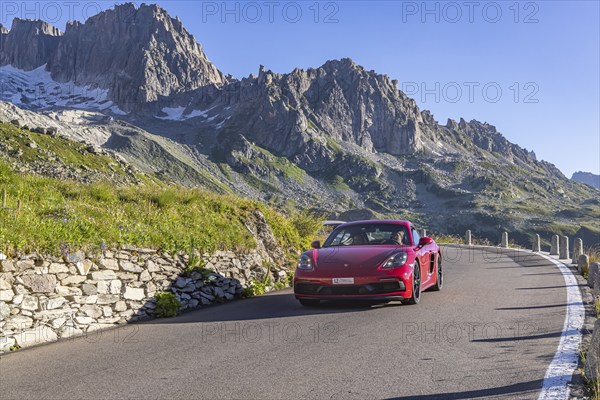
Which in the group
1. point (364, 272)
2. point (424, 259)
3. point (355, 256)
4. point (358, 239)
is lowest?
point (364, 272)

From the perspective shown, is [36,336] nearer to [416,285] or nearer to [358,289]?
[358,289]

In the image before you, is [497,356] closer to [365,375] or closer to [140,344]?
[365,375]

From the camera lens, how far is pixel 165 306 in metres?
8.67

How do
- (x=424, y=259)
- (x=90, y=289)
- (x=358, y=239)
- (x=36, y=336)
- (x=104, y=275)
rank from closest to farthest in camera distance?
(x=36, y=336) → (x=90, y=289) → (x=104, y=275) → (x=424, y=259) → (x=358, y=239)

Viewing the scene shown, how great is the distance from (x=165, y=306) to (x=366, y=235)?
410cm

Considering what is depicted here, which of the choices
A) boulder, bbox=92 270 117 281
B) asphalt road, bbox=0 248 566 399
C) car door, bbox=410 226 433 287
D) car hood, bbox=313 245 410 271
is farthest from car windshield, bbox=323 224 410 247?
boulder, bbox=92 270 117 281

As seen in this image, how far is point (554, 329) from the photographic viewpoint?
7.07 metres

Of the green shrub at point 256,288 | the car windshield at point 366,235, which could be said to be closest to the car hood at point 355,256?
the car windshield at point 366,235

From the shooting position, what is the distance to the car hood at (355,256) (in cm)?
Result: 891

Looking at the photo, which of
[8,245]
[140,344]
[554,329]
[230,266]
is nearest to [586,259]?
[554,329]

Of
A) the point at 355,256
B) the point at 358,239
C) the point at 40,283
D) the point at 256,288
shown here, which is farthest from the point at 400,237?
the point at 40,283

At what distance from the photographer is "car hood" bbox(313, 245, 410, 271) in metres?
8.91

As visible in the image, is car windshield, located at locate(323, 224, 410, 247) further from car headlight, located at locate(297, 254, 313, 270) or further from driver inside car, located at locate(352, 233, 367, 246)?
car headlight, located at locate(297, 254, 313, 270)

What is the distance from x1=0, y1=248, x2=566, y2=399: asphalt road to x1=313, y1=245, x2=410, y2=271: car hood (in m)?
0.75
